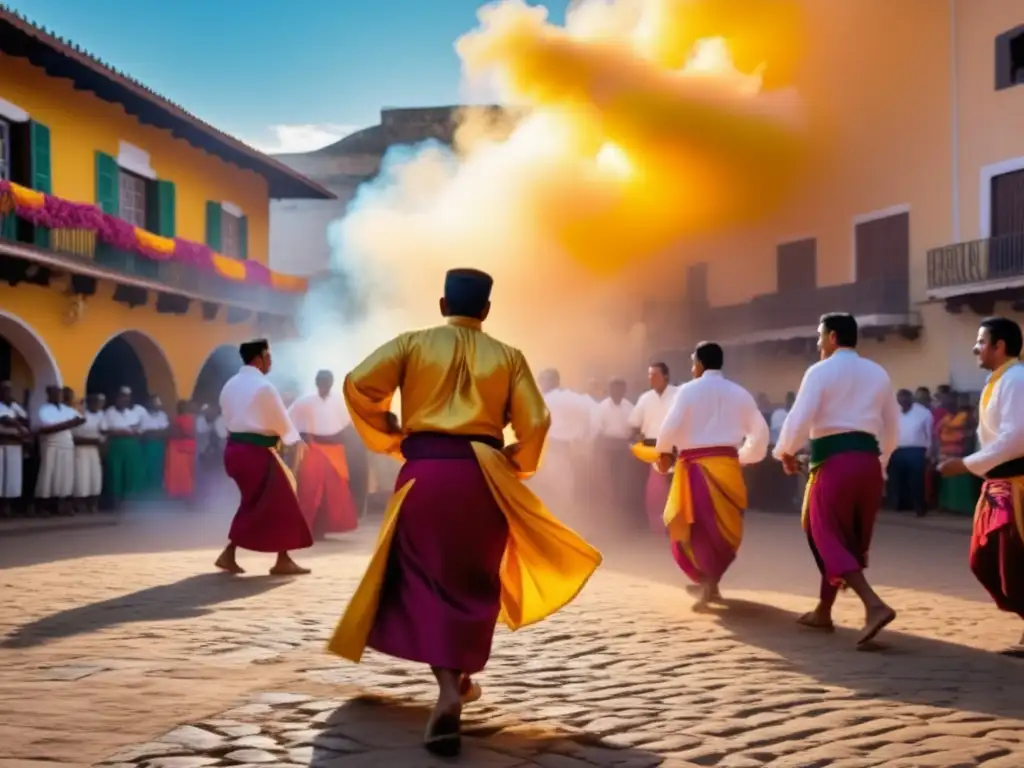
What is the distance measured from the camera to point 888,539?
14375 millimetres

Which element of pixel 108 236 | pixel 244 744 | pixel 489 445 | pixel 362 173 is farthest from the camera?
pixel 362 173

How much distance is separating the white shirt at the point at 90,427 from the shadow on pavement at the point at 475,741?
42.3 feet

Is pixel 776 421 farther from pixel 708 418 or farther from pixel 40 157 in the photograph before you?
pixel 708 418

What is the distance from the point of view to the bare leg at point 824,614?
7.45m

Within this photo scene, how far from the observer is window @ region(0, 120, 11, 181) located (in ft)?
56.6

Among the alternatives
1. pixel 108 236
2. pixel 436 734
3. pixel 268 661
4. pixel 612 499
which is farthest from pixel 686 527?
pixel 108 236

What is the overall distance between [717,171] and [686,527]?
18.6 metres

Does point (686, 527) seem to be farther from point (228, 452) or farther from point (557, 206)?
point (557, 206)

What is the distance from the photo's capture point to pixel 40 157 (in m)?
17.7

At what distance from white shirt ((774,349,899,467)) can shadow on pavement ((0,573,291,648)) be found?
3.70 meters

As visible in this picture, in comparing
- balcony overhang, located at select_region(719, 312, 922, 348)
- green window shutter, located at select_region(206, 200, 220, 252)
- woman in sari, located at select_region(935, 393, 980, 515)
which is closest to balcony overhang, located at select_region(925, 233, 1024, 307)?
balcony overhang, located at select_region(719, 312, 922, 348)

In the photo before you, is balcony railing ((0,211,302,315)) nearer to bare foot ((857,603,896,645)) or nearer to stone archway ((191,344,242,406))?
stone archway ((191,344,242,406))

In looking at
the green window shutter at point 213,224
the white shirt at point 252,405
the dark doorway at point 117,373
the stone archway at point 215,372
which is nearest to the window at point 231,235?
the green window shutter at point 213,224

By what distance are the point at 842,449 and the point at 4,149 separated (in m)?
13.5
